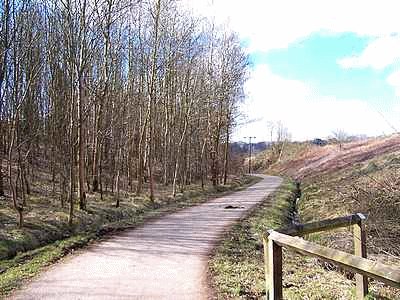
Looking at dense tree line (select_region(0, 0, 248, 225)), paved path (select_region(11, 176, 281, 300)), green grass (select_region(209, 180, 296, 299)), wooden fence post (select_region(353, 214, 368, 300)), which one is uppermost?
dense tree line (select_region(0, 0, 248, 225))

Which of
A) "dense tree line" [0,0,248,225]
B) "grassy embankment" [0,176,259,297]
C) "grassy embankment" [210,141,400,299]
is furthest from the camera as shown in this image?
"dense tree line" [0,0,248,225]

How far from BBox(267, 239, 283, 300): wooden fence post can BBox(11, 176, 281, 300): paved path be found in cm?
150

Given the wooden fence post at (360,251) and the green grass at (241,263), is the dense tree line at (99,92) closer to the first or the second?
the green grass at (241,263)

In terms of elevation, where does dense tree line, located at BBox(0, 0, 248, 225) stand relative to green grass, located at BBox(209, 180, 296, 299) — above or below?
above

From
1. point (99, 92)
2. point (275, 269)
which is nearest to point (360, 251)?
point (275, 269)

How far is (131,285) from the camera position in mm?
6684

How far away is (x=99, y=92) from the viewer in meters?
21.4

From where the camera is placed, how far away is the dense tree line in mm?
14359

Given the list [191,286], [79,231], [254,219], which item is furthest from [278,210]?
[191,286]

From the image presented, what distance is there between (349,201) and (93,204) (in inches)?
366

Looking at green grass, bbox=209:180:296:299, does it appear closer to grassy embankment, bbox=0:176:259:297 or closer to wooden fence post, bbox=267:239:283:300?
wooden fence post, bbox=267:239:283:300

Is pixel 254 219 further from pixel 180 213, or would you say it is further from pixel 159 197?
pixel 159 197

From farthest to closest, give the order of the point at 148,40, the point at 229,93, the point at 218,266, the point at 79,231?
the point at 229,93 → the point at 148,40 → the point at 79,231 → the point at 218,266

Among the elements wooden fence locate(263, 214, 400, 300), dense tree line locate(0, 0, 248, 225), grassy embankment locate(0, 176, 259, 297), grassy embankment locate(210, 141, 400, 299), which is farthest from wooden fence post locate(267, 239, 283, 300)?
dense tree line locate(0, 0, 248, 225)
